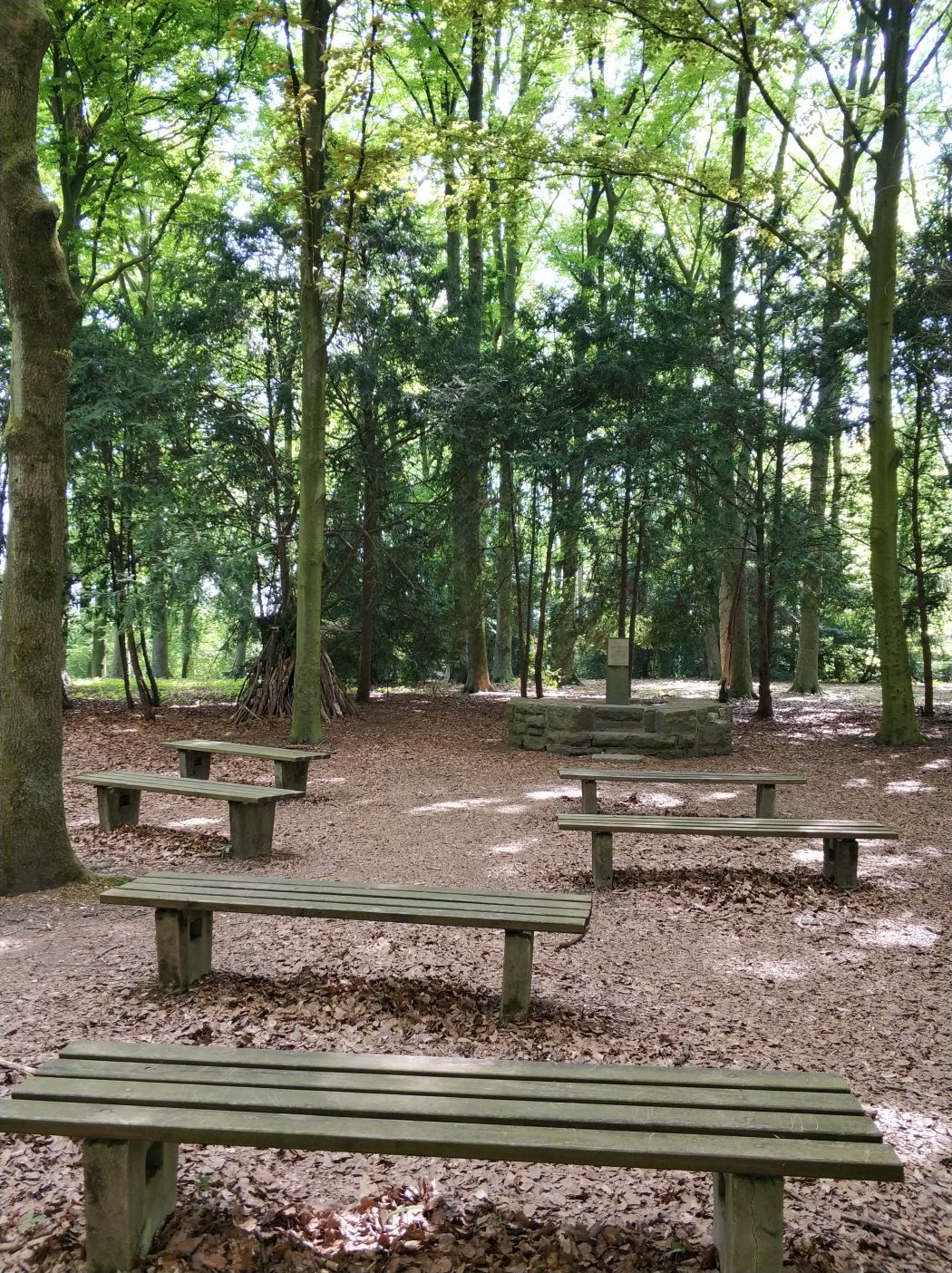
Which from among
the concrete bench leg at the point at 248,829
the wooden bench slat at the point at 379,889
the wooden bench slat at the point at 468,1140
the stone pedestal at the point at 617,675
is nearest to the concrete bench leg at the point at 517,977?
the wooden bench slat at the point at 379,889

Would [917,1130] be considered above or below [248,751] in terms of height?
below

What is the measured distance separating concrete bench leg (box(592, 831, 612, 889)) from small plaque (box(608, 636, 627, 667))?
5675 millimetres

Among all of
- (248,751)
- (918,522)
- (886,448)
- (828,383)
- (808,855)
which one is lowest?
(808,855)

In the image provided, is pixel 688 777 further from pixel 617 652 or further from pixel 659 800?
pixel 617 652

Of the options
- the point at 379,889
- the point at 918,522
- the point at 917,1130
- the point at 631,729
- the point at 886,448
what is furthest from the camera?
the point at 918,522

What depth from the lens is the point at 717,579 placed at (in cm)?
1616

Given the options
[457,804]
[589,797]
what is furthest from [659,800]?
[457,804]

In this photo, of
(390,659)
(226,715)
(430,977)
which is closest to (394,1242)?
(430,977)

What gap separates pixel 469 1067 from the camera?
234 centimetres

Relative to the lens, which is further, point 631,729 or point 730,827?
point 631,729

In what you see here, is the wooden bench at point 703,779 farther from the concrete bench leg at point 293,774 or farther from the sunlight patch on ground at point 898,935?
the concrete bench leg at point 293,774

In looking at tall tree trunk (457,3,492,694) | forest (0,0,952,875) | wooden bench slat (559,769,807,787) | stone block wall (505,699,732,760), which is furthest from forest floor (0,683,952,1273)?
tall tree trunk (457,3,492,694)

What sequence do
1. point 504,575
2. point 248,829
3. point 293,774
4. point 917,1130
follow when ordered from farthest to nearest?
point 504,575 < point 293,774 < point 248,829 < point 917,1130

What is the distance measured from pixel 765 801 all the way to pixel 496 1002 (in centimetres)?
373
